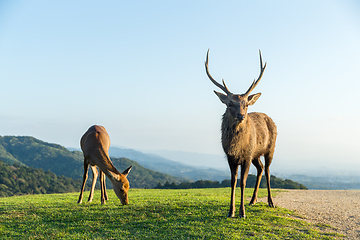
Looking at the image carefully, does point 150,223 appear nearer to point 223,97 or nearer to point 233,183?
point 233,183

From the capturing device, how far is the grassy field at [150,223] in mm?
6465

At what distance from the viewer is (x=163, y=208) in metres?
8.95

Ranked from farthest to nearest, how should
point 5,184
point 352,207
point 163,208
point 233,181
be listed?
point 5,184 < point 352,207 < point 163,208 < point 233,181

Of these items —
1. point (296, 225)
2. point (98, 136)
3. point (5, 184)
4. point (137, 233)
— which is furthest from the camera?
point (5, 184)

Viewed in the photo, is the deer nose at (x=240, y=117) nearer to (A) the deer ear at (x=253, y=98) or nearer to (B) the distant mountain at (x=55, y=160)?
(A) the deer ear at (x=253, y=98)

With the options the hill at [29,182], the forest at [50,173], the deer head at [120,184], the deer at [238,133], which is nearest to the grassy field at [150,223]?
the deer head at [120,184]

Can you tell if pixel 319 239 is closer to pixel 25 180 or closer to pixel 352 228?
pixel 352 228

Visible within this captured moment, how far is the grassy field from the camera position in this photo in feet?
21.2

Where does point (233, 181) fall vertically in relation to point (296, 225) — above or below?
above

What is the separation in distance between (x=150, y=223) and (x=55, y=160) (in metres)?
117

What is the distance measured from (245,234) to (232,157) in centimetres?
231

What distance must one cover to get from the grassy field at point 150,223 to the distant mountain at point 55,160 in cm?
7393

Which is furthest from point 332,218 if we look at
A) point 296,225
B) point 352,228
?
point 296,225

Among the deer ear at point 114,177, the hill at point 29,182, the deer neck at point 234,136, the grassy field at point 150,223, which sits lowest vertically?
the hill at point 29,182
